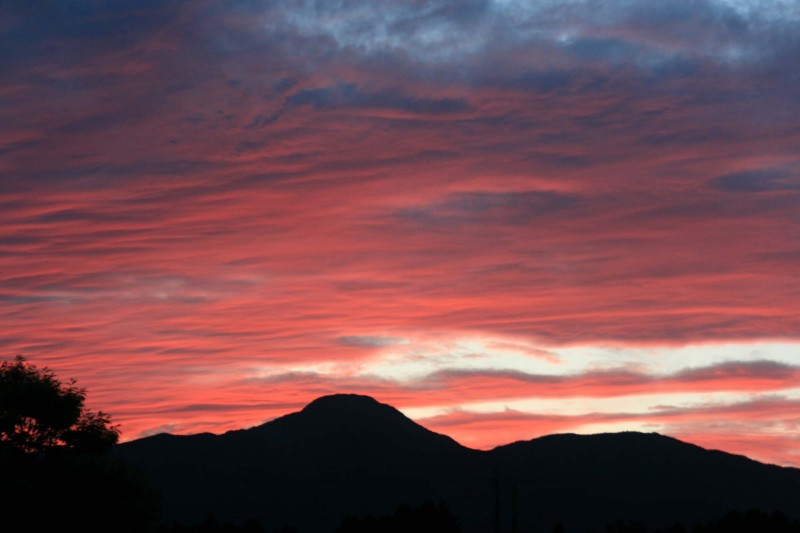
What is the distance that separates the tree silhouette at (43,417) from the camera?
50.3m

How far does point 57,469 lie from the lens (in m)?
47.2

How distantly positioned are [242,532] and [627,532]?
40.9 meters

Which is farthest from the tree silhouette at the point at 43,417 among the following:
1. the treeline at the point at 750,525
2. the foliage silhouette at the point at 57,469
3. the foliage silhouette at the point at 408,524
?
the treeline at the point at 750,525

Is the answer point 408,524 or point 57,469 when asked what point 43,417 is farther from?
point 408,524

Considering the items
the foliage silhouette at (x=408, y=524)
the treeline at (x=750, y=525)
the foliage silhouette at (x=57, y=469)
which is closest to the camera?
the foliage silhouette at (x=57, y=469)

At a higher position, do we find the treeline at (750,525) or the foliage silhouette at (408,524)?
the treeline at (750,525)

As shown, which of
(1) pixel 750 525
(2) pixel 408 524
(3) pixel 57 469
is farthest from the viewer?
(2) pixel 408 524

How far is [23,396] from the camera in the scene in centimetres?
5088

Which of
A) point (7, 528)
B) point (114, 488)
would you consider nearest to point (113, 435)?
point (114, 488)

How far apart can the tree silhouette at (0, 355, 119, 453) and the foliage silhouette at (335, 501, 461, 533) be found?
2331 inches

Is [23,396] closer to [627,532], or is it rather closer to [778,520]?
[627,532]

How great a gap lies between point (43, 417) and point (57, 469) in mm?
4960

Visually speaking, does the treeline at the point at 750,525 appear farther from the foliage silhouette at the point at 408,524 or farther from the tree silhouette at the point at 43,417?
the tree silhouette at the point at 43,417

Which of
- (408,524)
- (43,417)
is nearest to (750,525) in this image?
(408,524)
